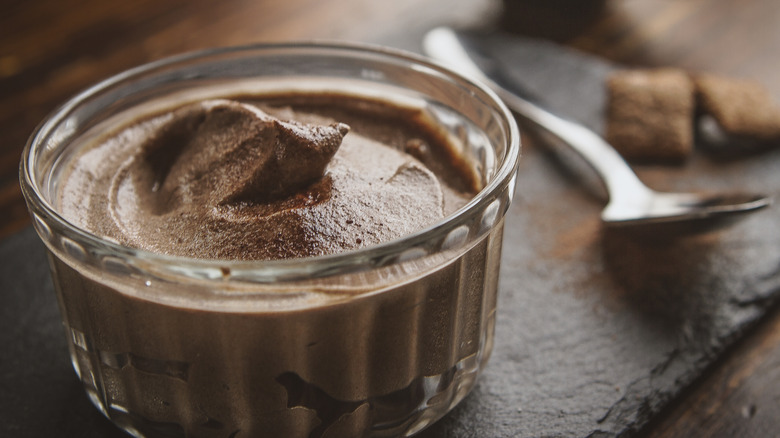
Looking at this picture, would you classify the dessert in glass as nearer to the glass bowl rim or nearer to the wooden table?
the glass bowl rim

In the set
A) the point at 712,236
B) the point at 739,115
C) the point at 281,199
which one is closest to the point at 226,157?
the point at 281,199

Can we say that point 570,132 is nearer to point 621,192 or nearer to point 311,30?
point 621,192

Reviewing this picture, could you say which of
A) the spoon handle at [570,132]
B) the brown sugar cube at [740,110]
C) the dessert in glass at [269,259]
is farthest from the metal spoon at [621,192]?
the dessert in glass at [269,259]

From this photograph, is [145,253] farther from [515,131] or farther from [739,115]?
[739,115]

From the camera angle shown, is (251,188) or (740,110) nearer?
(251,188)

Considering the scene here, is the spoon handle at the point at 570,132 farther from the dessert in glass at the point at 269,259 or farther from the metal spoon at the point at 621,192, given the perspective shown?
the dessert in glass at the point at 269,259

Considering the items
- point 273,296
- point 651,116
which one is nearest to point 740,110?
point 651,116
